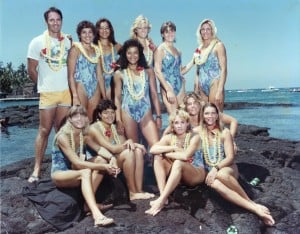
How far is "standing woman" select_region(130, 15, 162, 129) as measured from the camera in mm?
3385

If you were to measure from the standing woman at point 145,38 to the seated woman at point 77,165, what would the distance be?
646 millimetres

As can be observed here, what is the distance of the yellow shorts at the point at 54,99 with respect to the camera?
336 cm

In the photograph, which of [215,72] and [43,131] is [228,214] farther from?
[43,131]

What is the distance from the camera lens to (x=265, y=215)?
295 cm

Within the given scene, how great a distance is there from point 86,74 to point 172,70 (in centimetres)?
73

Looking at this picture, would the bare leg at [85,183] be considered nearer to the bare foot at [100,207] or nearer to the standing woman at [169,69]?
the bare foot at [100,207]

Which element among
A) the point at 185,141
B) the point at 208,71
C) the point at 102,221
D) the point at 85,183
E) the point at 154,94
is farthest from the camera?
the point at 208,71

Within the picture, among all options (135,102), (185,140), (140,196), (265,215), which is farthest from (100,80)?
(265,215)

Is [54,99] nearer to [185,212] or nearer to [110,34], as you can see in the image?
[110,34]

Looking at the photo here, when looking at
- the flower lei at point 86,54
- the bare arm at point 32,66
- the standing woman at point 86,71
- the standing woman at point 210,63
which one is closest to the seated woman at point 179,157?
the standing woman at point 210,63

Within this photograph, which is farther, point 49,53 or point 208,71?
point 208,71

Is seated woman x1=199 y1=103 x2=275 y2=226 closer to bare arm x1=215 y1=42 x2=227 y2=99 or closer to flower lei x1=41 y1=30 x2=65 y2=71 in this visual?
bare arm x1=215 y1=42 x2=227 y2=99

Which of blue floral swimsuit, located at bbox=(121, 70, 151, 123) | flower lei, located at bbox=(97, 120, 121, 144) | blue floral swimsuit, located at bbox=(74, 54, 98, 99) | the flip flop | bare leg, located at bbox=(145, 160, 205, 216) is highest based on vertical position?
blue floral swimsuit, located at bbox=(74, 54, 98, 99)

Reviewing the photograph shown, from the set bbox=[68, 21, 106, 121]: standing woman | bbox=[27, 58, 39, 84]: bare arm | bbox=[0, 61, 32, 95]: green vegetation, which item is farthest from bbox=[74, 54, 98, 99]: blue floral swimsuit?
bbox=[0, 61, 32, 95]: green vegetation
